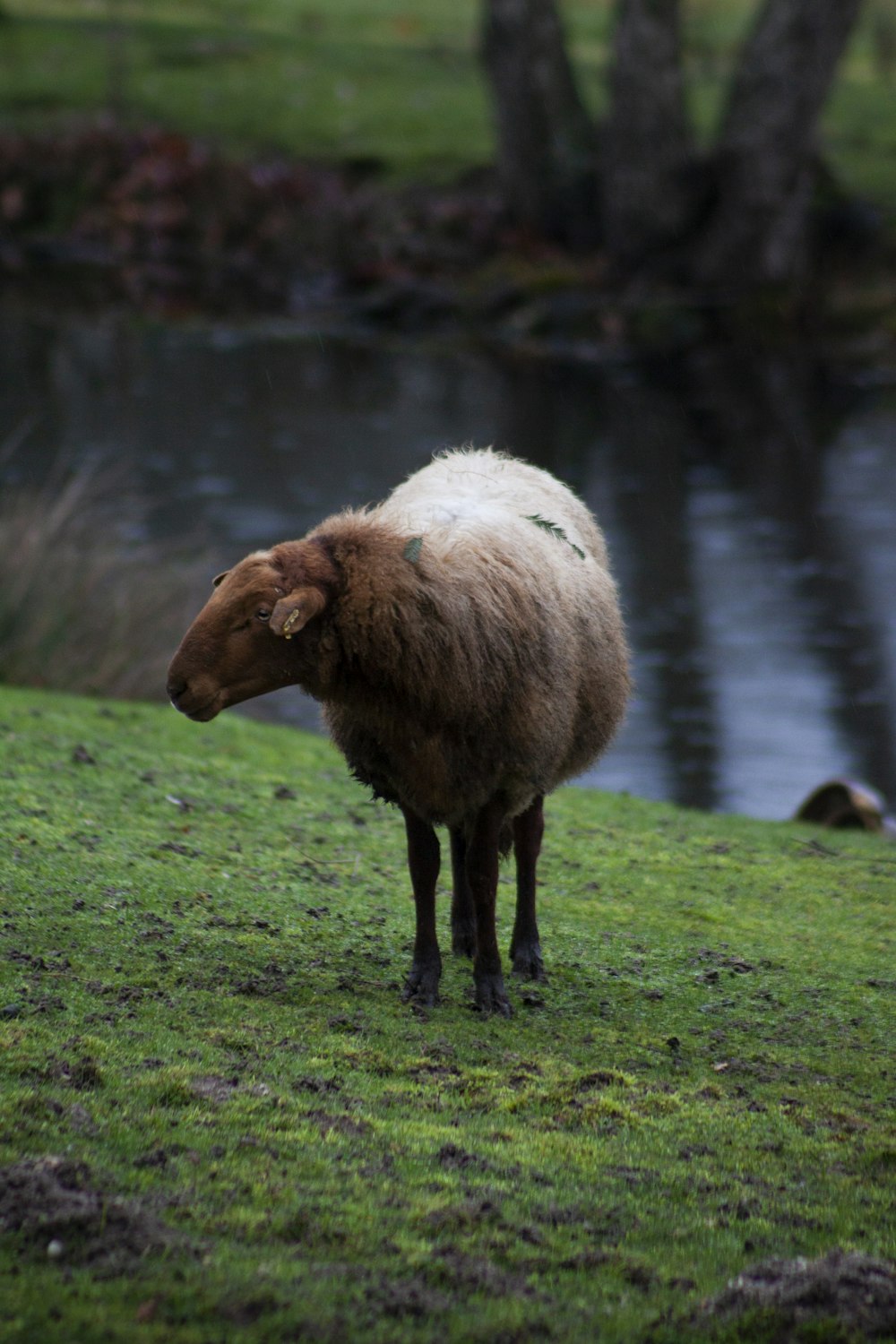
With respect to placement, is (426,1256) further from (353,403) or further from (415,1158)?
(353,403)

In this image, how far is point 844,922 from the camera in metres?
7.65

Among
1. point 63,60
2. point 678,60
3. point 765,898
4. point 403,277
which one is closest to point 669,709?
point 765,898

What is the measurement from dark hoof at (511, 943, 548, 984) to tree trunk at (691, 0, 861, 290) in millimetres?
23302

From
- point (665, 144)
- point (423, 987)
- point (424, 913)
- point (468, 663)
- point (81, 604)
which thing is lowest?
point (423, 987)

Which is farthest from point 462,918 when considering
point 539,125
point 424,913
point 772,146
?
point 539,125

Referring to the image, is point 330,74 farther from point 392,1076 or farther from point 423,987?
point 392,1076

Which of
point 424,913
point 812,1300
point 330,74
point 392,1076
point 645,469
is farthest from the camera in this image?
point 330,74

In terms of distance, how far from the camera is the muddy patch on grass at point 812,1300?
3439 millimetres

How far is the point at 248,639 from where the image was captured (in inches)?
213

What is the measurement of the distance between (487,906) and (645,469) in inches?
750

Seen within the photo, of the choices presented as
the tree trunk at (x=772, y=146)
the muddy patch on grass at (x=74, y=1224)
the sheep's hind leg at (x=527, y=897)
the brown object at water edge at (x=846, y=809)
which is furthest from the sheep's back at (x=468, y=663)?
the tree trunk at (x=772, y=146)

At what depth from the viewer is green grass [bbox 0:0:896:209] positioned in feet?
131

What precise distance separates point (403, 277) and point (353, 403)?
6.93 meters

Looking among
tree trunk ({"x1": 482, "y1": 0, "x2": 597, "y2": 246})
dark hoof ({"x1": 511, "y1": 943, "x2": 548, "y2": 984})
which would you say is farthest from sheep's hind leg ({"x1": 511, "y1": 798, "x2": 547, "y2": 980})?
tree trunk ({"x1": 482, "y1": 0, "x2": 597, "y2": 246})
